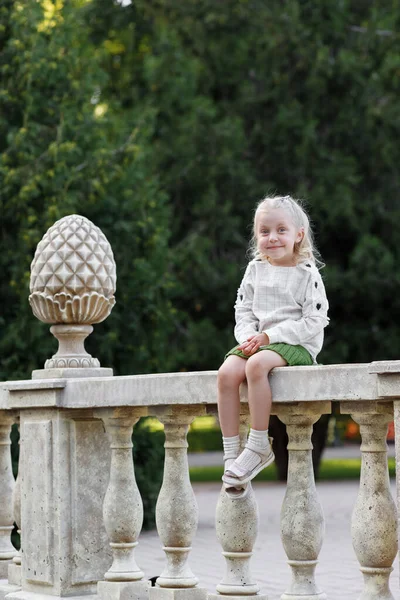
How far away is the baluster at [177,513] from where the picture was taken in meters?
4.89

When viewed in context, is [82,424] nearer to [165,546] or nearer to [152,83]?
[165,546]

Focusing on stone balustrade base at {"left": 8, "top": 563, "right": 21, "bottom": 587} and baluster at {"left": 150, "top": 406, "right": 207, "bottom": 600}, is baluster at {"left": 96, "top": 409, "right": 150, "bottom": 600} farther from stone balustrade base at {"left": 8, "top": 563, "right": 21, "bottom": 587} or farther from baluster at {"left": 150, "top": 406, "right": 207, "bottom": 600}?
stone balustrade base at {"left": 8, "top": 563, "right": 21, "bottom": 587}

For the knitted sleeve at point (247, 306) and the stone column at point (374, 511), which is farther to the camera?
the knitted sleeve at point (247, 306)

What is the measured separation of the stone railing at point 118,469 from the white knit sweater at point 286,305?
0.93 feet

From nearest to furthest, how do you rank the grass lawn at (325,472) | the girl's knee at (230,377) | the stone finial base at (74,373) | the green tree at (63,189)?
the girl's knee at (230,377), the stone finial base at (74,373), the green tree at (63,189), the grass lawn at (325,472)

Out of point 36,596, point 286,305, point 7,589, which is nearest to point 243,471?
point 286,305

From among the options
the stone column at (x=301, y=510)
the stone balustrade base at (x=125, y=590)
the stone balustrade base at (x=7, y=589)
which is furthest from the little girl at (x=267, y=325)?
the stone balustrade base at (x=7, y=589)

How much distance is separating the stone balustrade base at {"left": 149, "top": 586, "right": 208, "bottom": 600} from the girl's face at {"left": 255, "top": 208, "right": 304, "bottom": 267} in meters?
1.43

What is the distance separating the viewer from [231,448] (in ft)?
14.9

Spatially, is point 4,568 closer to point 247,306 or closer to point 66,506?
point 66,506

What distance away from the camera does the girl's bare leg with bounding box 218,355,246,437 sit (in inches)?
176

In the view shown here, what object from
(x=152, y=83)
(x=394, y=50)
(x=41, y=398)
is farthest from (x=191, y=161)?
(x=41, y=398)

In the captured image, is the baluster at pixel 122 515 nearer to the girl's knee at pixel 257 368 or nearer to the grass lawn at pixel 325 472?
the girl's knee at pixel 257 368

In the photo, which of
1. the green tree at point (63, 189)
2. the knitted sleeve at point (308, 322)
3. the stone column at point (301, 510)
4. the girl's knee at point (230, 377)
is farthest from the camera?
the green tree at point (63, 189)
